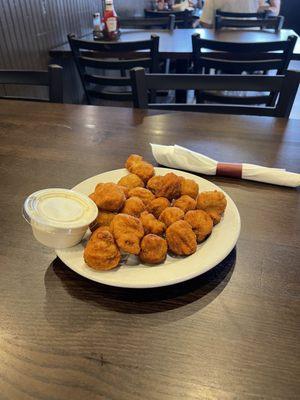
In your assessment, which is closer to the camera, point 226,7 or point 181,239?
point 181,239

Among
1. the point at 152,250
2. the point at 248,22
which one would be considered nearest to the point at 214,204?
the point at 152,250

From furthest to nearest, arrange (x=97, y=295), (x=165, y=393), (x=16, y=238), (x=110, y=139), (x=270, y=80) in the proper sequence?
(x=270, y=80) < (x=110, y=139) < (x=16, y=238) < (x=97, y=295) < (x=165, y=393)

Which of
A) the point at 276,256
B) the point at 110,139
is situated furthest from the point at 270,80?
the point at 276,256

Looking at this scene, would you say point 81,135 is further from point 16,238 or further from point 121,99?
point 121,99

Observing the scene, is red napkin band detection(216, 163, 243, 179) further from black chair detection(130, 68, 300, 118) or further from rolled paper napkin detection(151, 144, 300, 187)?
black chair detection(130, 68, 300, 118)

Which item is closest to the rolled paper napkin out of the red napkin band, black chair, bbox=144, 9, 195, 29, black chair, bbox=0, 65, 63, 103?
the red napkin band

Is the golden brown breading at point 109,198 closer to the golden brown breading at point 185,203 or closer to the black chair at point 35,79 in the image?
the golden brown breading at point 185,203

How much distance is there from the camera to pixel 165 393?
15.6 inches

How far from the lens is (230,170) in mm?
811

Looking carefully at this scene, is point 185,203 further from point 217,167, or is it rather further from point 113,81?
point 113,81

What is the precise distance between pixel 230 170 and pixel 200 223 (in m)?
0.30

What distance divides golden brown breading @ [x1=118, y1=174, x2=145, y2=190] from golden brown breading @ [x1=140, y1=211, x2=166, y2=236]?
0.12 metres

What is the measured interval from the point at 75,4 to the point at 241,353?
332cm

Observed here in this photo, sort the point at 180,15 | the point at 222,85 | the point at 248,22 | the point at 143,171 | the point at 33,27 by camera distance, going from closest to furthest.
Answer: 1. the point at 143,171
2. the point at 222,85
3. the point at 33,27
4. the point at 248,22
5. the point at 180,15
